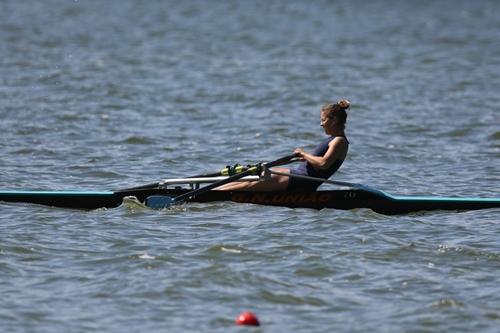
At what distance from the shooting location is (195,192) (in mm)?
13180

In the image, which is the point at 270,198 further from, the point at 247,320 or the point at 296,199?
the point at 247,320

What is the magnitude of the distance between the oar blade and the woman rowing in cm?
71

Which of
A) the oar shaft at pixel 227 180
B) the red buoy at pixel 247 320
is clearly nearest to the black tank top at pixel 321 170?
the oar shaft at pixel 227 180

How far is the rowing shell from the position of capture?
1331 cm

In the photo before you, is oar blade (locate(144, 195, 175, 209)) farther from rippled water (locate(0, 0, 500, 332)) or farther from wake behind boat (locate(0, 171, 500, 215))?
rippled water (locate(0, 0, 500, 332))

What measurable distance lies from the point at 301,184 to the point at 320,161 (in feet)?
1.14

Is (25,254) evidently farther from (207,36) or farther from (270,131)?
(207,36)

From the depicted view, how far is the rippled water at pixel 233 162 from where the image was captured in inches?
394

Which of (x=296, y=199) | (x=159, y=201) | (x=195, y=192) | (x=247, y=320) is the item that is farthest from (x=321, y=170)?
(x=247, y=320)

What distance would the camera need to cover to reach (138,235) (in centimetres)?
1212

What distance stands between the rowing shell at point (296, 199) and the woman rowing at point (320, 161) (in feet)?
0.31

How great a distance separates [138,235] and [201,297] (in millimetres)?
2155

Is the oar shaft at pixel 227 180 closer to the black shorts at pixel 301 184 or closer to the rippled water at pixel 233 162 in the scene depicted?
the rippled water at pixel 233 162

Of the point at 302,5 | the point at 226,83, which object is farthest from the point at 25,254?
the point at 302,5
